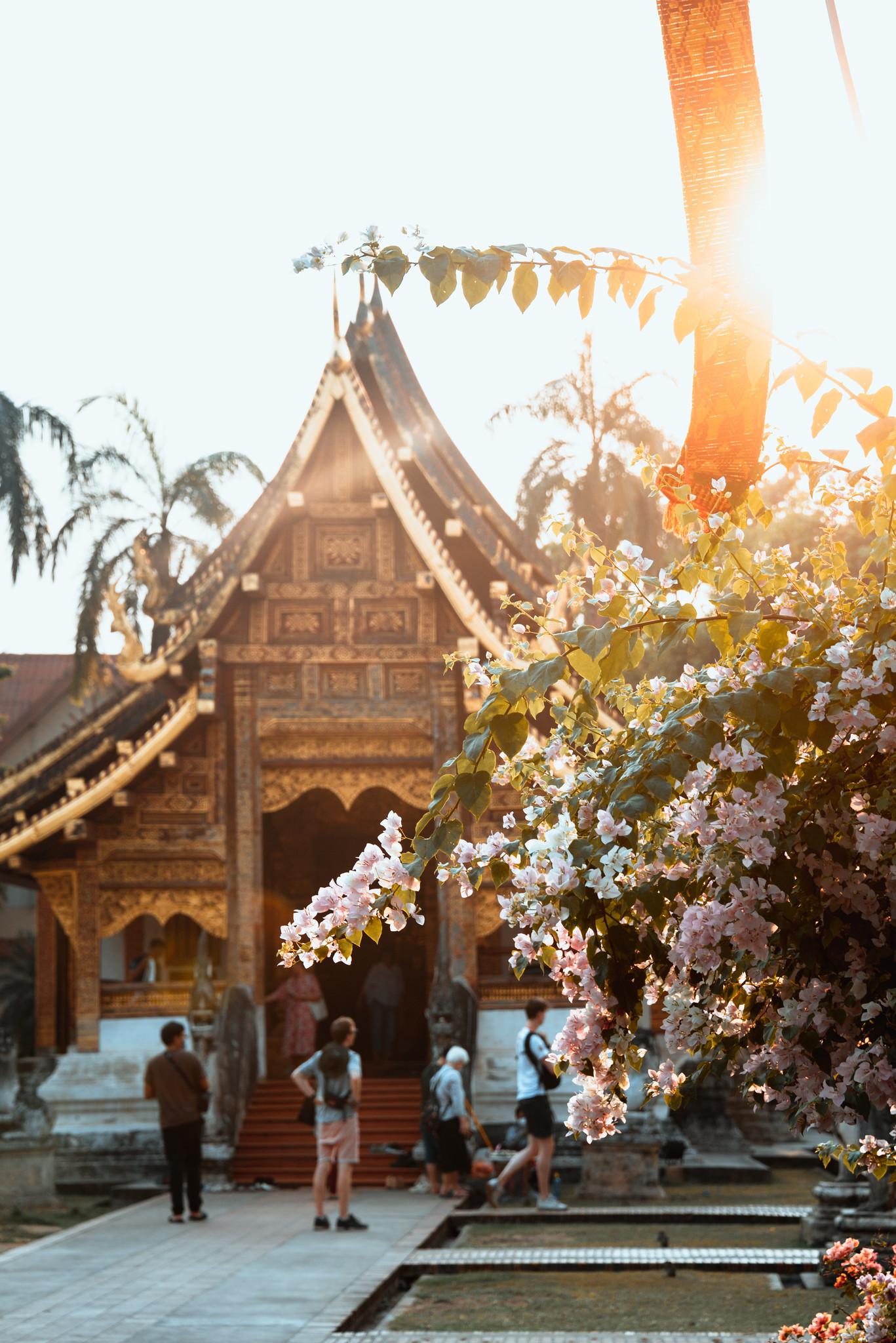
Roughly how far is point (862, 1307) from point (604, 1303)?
370 centimetres

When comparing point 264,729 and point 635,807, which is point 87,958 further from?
point 635,807

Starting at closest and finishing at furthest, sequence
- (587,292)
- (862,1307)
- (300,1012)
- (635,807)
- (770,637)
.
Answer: (635,807) < (770,637) < (587,292) < (862,1307) < (300,1012)

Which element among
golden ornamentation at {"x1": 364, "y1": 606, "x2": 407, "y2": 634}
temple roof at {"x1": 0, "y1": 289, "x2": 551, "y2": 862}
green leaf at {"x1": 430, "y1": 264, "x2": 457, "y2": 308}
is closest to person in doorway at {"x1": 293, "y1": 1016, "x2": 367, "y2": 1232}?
temple roof at {"x1": 0, "y1": 289, "x2": 551, "y2": 862}

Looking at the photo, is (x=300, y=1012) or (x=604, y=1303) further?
(x=300, y=1012)

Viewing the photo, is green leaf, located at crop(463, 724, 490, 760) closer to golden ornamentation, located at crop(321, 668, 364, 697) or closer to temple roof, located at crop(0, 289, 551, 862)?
temple roof, located at crop(0, 289, 551, 862)

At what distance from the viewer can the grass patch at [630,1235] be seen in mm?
12047

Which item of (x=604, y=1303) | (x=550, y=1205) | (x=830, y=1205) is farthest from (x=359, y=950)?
(x=604, y=1303)

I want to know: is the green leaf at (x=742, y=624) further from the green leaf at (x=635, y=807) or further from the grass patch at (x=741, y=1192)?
the grass patch at (x=741, y=1192)

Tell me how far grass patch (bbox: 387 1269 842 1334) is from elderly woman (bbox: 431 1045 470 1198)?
386 cm

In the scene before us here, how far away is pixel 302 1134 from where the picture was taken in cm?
1708

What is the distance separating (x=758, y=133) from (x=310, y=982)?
14.6m

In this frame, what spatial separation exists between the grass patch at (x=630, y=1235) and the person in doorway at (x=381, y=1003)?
6.96 metres

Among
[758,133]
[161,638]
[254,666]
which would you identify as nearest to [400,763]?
[254,666]

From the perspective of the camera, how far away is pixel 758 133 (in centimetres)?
474
